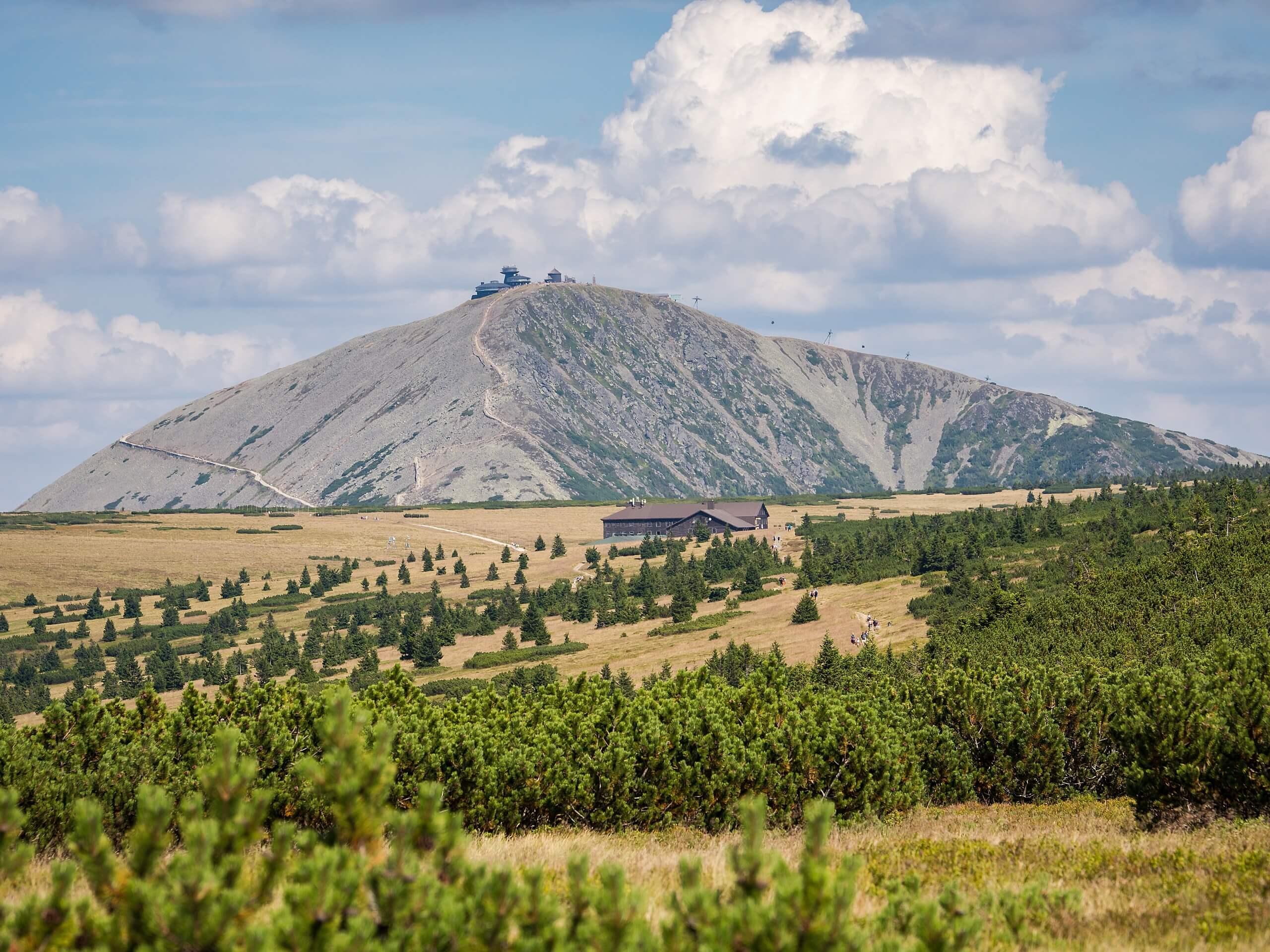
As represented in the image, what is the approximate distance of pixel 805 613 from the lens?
74.6m

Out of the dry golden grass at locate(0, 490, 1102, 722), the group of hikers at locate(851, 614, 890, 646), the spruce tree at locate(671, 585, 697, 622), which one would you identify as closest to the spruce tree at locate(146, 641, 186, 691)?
the dry golden grass at locate(0, 490, 1102, 722)

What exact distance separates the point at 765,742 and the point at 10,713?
56.0 m

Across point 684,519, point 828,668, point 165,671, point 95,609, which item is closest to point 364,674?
point 165,671

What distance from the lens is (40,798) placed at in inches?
694

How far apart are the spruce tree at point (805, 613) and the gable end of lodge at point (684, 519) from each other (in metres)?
75.0

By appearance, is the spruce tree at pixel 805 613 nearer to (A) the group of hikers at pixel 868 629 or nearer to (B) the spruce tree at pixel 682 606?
(A) the group of hikers at pixel 868 629

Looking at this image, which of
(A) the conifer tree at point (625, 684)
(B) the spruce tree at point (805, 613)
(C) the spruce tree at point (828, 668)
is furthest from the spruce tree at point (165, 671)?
(C) the spruce tree at point (828, 668)

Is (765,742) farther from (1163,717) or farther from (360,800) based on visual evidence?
(360,800)

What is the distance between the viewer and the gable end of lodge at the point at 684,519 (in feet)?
511

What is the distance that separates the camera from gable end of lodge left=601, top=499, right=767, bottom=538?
511 ft

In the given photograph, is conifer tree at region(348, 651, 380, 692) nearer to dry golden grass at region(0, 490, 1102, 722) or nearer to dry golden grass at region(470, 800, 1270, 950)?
dry golden grass at region(0, 490, 1102, 722)

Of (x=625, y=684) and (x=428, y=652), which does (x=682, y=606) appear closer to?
(x=428, y=652)

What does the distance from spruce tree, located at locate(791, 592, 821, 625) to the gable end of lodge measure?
246 feet

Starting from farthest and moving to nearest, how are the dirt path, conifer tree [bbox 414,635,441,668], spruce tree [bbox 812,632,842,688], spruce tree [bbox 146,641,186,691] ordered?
the dirt path, conifer tree [bbox 414,635,441,668], spruce tree [bbox 146,641,186,691], spruce tree [bbox 812,632,842,688]
